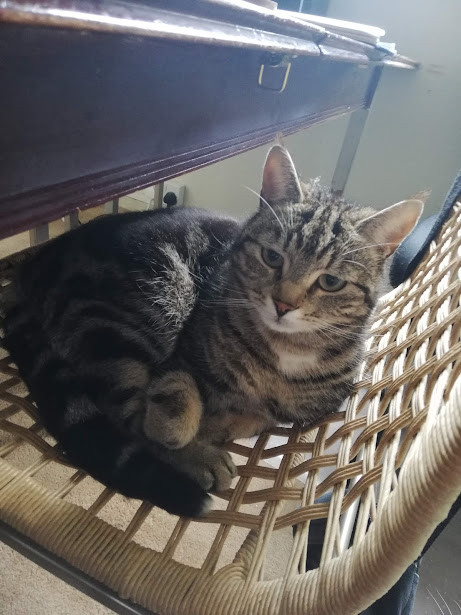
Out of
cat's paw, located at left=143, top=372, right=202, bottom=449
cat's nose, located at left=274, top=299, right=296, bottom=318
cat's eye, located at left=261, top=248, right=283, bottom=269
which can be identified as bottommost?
cat's paw, located at left=143, top=372, right=202, bottom=449

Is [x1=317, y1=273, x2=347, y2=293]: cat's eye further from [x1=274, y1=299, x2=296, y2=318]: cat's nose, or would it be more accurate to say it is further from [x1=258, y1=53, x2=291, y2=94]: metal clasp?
[x1=258, y1=53, x2=291, y2=94]: metal clasp

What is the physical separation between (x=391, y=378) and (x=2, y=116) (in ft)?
2.09

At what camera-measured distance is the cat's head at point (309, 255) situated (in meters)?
0.81

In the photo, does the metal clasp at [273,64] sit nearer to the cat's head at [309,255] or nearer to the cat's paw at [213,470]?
the cat's head at [309,255]

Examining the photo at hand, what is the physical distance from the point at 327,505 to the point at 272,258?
0.41 meters

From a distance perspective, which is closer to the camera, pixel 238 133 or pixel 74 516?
pixel 74 516

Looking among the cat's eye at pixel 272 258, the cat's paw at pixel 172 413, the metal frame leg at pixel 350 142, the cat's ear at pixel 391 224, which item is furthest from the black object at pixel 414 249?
the metal frame leg at pixel 350 142

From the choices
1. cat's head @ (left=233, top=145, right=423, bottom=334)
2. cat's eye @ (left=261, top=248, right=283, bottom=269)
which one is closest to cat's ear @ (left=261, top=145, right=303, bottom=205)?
cat's head @ (left=233, top=145, right=423, bottom=334)

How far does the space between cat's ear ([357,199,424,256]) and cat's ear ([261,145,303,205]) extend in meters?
0.14

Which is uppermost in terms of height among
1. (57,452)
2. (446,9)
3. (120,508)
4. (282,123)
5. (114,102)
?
(446,9)

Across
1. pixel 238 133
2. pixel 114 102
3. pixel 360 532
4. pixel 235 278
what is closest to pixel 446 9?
pixel 238 133

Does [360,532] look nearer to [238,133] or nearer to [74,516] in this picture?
[74,516]

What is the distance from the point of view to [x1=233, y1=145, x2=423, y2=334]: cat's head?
2.67ft

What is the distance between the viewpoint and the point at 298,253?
2.74 ft
